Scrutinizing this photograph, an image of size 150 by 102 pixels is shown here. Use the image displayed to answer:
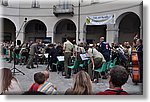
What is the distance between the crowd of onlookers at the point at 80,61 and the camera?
1.68 m

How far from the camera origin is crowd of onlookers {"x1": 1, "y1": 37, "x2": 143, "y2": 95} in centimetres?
168

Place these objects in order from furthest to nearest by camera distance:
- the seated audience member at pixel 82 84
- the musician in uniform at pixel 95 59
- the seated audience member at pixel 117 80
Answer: the musician in uniform at pixel 95 59 < the seated audience member at pixel 82 84 < the seated audience member at pixel 117 80

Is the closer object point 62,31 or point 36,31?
point 62,31

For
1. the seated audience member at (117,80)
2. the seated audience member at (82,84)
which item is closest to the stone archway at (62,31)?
the seated audience member at (82,84)

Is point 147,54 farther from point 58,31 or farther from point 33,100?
point 58,31

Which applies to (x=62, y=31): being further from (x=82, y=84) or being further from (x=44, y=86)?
(x=82, y=84)

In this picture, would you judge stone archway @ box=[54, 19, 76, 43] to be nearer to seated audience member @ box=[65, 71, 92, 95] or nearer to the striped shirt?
the striped shirt

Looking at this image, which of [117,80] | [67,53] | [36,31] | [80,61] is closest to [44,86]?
[117,80]

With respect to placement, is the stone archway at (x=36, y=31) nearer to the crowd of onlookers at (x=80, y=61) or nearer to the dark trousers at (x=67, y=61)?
the crowd of onlookers at (x=80, y=61)

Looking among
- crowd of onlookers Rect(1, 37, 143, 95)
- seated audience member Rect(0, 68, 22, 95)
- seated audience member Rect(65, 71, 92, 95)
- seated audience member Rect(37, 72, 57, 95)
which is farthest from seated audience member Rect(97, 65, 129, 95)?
seated audience member Rect(0, 68, 22, 95)

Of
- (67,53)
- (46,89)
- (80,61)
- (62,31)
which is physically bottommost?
(46,89)

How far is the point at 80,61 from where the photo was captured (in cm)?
518

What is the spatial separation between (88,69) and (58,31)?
33.3ft

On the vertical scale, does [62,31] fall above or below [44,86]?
→ above
